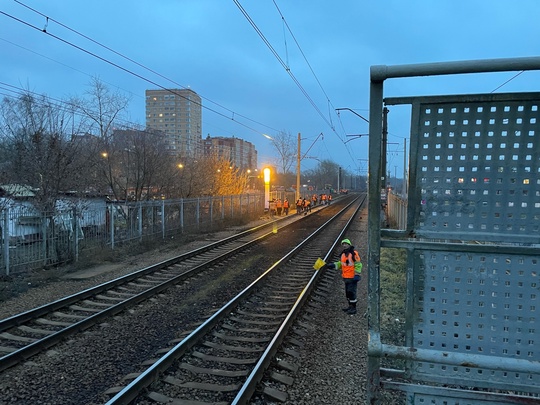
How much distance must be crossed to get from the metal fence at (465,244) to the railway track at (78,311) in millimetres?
5461

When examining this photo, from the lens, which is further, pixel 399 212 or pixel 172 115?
pixel 172 115

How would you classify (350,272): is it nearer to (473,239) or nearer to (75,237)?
(473,239)

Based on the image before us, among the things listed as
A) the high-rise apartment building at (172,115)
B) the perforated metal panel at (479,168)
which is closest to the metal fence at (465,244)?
the perforated metal panel at (479,168)

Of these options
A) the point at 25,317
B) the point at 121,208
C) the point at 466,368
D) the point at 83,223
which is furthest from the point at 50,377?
the point at 121,208

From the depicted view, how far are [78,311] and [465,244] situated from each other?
7.66 meters

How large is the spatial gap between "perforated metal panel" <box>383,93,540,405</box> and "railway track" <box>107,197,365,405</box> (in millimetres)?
2735

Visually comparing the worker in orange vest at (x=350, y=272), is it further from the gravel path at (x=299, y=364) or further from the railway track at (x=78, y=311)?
the railway track at (x=78, y=311)

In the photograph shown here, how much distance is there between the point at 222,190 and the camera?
3253cm

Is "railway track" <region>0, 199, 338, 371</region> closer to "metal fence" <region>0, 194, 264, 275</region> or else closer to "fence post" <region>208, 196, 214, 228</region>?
"metal fence" <region>0, 194, 264, 275</region>

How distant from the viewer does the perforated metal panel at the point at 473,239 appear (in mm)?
2102

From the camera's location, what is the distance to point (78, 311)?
25.4 ft

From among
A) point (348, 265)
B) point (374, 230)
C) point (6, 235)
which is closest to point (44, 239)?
point (6, 235)

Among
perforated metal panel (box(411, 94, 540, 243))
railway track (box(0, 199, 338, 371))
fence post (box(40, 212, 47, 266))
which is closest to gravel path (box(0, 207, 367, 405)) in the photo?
railway track (box(0, 199, 338, 371))

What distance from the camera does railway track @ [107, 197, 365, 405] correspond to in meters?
4.52
